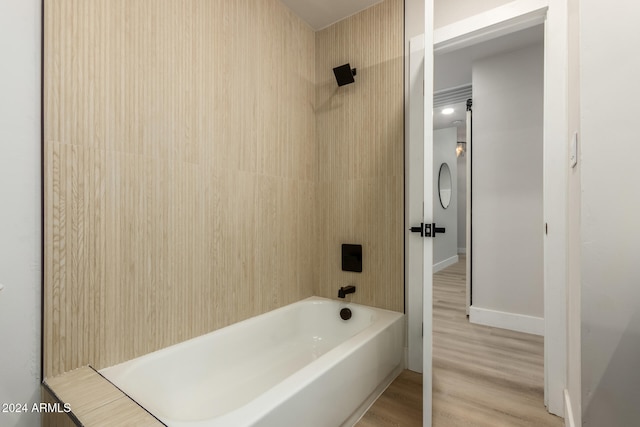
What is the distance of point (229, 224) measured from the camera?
1.69 m

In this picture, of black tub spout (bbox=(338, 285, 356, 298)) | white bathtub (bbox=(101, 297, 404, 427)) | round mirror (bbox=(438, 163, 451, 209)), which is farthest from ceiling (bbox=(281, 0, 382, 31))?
round mirror (bbox=(438, 163, 451, 209))

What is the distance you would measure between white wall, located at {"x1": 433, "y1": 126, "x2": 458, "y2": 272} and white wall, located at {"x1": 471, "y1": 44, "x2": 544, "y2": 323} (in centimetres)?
211

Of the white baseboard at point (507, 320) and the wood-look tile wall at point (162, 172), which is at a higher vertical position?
the wood-look tile wall at point (162, 172)

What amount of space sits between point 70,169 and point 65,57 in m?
0.42

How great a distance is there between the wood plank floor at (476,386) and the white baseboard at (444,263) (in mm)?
2430

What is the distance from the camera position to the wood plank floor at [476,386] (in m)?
1.45

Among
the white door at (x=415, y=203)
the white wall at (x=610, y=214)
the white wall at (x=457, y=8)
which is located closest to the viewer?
the white wall at (x=610, y=214)

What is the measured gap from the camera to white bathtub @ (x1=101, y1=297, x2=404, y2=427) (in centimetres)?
105

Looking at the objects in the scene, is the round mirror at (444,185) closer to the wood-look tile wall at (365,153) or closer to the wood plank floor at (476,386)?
the wood plank floor at (476,386)

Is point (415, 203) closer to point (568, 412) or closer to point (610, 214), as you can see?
point (610, 214)

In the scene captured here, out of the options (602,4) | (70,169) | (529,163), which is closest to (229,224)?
(70,169)

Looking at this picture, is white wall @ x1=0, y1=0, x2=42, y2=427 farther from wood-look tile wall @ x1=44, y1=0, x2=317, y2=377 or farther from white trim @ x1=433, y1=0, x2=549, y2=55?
white trim @ x1=433, y1=0, x2=549, y2=55

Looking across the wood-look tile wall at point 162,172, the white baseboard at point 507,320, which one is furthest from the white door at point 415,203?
the white baseboard at point 507,320

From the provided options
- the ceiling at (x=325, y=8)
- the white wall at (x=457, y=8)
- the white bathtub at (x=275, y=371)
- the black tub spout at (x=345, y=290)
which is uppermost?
the ceiling at (x=325, y=8)
